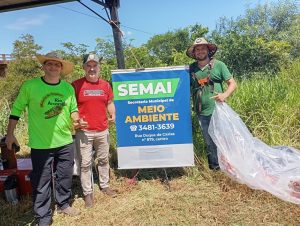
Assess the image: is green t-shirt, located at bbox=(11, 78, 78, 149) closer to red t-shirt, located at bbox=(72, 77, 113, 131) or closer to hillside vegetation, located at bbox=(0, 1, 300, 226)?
red t-shirt, located at bbox=(72, 77, 113, 131)

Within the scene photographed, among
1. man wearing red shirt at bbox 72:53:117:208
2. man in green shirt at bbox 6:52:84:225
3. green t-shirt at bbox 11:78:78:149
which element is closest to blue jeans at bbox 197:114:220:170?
man wearing red shirt at bbox 72:53:117:208

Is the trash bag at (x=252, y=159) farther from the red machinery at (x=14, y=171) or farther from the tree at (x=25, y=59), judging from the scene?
the tree at (x=25, y=59)

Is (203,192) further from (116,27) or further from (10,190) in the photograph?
(116,27)

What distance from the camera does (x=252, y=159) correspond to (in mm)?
4445

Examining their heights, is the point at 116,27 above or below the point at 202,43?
above

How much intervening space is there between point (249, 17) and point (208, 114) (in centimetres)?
2400

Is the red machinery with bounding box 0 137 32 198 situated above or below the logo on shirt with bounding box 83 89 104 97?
below

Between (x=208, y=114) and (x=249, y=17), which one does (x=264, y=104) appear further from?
(x=249, y=17)

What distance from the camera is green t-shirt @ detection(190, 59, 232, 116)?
185 inches

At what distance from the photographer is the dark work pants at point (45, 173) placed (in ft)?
13.0

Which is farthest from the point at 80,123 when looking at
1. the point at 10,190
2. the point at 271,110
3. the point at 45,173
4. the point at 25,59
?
the point at 25,59

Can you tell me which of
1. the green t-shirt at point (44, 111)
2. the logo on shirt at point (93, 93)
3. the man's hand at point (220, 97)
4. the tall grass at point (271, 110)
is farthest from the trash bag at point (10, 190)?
the tall grass at point (271, 110)

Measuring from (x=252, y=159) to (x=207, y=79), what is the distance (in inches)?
45.9

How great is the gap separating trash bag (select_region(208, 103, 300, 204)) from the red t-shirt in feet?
4.71
